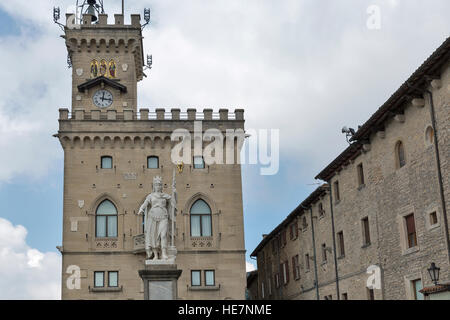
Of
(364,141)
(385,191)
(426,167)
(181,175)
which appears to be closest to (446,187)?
(426,167)

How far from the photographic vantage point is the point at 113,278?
39781 mm

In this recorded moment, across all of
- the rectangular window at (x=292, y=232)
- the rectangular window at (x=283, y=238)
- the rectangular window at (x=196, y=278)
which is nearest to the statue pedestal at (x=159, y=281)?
the rectangular window at (x=196, y=278)

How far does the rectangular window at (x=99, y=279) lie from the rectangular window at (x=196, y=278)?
18.2ft

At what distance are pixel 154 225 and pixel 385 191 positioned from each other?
1224cm

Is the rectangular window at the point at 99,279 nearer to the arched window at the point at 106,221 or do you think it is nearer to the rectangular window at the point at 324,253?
the arched window at the point at 106,221

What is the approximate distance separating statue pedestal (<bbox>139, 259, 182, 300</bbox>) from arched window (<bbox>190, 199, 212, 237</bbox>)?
70.2 feet

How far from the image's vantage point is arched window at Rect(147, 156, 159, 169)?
42.0 metres

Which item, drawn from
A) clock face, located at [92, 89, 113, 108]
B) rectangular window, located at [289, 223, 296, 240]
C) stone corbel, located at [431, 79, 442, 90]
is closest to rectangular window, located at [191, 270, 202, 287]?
rectangular window, located at [289, 223, 296, 240]

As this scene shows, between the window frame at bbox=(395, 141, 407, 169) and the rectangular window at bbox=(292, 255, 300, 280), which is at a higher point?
the window frame at bbox=(395, 141, 407, 169)

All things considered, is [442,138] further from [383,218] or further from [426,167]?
[383,218]

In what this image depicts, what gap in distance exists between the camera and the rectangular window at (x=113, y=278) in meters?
39.6

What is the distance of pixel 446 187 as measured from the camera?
22469mm

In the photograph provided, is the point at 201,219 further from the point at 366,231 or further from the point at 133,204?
the point at 366,231

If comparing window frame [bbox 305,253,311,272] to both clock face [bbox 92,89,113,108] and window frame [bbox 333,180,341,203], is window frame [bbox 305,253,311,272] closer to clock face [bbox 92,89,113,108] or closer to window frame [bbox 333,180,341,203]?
window frame [bbox 333,180,341,203]
